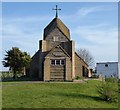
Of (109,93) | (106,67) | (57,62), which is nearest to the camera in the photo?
(109,93)

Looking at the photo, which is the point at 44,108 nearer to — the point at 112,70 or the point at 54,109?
the point at 54,109

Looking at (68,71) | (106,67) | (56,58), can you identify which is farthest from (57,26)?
(106,67)

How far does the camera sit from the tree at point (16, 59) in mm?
50688

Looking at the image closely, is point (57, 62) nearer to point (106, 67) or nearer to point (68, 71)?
point (68, 71)

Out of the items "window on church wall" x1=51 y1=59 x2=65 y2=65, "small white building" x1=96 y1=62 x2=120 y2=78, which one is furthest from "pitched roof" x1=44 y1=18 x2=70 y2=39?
"small white building" x1=96 y1=62 x2=120 y2=78

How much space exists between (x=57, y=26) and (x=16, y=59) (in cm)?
1055

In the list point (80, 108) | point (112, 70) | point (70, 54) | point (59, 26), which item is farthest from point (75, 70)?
point (112, 70)

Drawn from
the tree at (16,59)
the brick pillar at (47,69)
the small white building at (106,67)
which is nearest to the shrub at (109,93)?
the brick pillar at (47,69)

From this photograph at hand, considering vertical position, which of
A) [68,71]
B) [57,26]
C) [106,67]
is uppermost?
[57,26]

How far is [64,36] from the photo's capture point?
179ft

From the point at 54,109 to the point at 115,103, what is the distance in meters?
6.47

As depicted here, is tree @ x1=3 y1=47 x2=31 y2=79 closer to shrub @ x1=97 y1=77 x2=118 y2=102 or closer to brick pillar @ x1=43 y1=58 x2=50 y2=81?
brick pillar @ x1=43 y1=58 x2=50 y2=81

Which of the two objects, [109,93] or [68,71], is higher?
[68,71]

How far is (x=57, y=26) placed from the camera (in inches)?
2167
